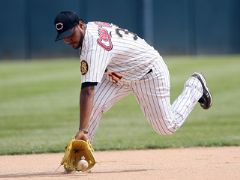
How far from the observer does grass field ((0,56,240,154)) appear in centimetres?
930

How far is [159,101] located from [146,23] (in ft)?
72.2

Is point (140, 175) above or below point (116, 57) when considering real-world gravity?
below

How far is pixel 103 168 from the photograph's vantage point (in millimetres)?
7371

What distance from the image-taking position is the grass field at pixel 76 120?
30.5ft

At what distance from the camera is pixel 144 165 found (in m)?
7.43

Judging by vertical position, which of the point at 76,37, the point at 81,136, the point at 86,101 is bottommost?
the point at 81,136

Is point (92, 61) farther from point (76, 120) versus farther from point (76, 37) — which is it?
point (76, 120)

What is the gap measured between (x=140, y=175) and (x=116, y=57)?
Result: 95 centimetres

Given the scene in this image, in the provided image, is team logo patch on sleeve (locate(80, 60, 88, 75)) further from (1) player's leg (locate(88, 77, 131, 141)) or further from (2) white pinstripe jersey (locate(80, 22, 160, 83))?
(1) player's leg (locate(88, 77, 131, 141))

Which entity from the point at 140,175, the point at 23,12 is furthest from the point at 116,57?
the point at 23,12

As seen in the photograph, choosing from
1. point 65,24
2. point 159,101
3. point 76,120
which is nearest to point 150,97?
point 159,101

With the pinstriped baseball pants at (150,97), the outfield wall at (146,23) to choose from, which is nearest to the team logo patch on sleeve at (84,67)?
the pinstriped baseball pants at (150,97)

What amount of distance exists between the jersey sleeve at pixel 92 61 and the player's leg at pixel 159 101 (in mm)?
692

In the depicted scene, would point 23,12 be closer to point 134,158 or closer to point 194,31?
point 194,31
